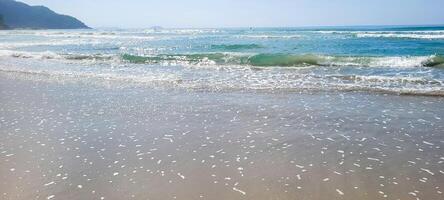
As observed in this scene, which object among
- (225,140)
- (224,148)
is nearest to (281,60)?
(225,140)

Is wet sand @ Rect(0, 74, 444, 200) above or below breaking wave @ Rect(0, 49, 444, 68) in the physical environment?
below

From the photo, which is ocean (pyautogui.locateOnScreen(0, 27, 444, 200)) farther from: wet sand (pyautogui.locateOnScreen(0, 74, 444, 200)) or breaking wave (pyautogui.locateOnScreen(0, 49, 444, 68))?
breaking wave (pyautogui.locateOnScreen(0, 49, 444, 68))

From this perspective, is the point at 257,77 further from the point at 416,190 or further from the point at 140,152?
the point at 416,190

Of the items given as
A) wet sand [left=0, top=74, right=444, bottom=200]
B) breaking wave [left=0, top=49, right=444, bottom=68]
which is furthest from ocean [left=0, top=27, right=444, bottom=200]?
breaking wave [left=0, top=49, right=444, bottom=68]

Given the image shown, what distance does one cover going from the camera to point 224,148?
293 inches

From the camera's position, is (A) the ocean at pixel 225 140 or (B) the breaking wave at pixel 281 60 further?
(B) the breaking wave at pixel 281 60

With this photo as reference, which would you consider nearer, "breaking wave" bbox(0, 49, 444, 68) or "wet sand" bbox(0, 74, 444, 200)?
"wet sand" bbox(0, 74, 444, 200)

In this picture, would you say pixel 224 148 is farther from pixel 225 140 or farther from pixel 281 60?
pixel 281 60

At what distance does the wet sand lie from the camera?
18.4ft

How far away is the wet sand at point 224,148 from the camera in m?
5.60

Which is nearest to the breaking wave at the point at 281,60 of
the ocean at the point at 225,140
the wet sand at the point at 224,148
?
the ocean at the point at 225,140

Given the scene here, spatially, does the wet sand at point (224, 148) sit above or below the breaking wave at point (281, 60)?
below

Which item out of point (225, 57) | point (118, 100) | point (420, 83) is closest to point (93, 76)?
point (118, 100)

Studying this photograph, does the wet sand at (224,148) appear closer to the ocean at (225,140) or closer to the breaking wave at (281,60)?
the ocean at (225,140)
